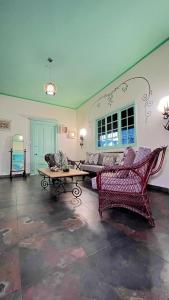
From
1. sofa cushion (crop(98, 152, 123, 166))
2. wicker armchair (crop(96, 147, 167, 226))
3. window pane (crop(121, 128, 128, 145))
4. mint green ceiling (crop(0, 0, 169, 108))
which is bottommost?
wicker armchair (crop(96, 147, 167, 226))

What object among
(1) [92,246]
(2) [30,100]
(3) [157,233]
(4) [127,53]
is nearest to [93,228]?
(1) [92,246]

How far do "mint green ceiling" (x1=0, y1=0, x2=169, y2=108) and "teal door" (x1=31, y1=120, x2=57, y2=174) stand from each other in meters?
2.12

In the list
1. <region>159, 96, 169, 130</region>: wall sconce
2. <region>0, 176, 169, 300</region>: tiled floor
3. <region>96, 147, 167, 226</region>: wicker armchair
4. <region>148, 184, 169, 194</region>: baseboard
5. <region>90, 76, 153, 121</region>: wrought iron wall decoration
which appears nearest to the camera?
<region>0, 176, 169, 300</region>: tiled floor

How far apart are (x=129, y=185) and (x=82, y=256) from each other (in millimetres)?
1049

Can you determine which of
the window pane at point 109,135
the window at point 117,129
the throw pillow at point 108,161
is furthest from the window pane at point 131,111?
the throw pillow at point 108,161

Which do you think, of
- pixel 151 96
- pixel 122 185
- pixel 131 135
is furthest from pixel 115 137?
pixel 122 185

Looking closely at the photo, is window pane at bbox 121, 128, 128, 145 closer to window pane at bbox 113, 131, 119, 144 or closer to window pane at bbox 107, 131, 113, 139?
window pane at bbox 113, 131, 119, 144

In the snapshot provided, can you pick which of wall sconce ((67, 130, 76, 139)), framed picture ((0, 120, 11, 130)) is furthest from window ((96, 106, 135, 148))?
framed picture ((0, 120, 11, 130))

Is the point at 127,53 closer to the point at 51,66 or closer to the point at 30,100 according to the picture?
the point at 51,66

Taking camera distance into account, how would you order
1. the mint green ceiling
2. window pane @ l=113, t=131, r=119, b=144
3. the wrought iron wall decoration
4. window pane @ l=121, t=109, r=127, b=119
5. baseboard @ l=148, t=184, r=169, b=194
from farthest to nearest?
window pane @ l=113, t=131, r=119, b=144 < window pane @ l=121, t=109, r=127, b=119 < the wrought iron wall decoration < baseboard @ l=148, t=184, r=169, b=194 < the mint green ceiling

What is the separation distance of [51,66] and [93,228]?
164 inches

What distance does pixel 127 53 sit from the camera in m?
3.67

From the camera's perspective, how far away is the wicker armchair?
186 cm

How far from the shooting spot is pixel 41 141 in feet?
22.0
